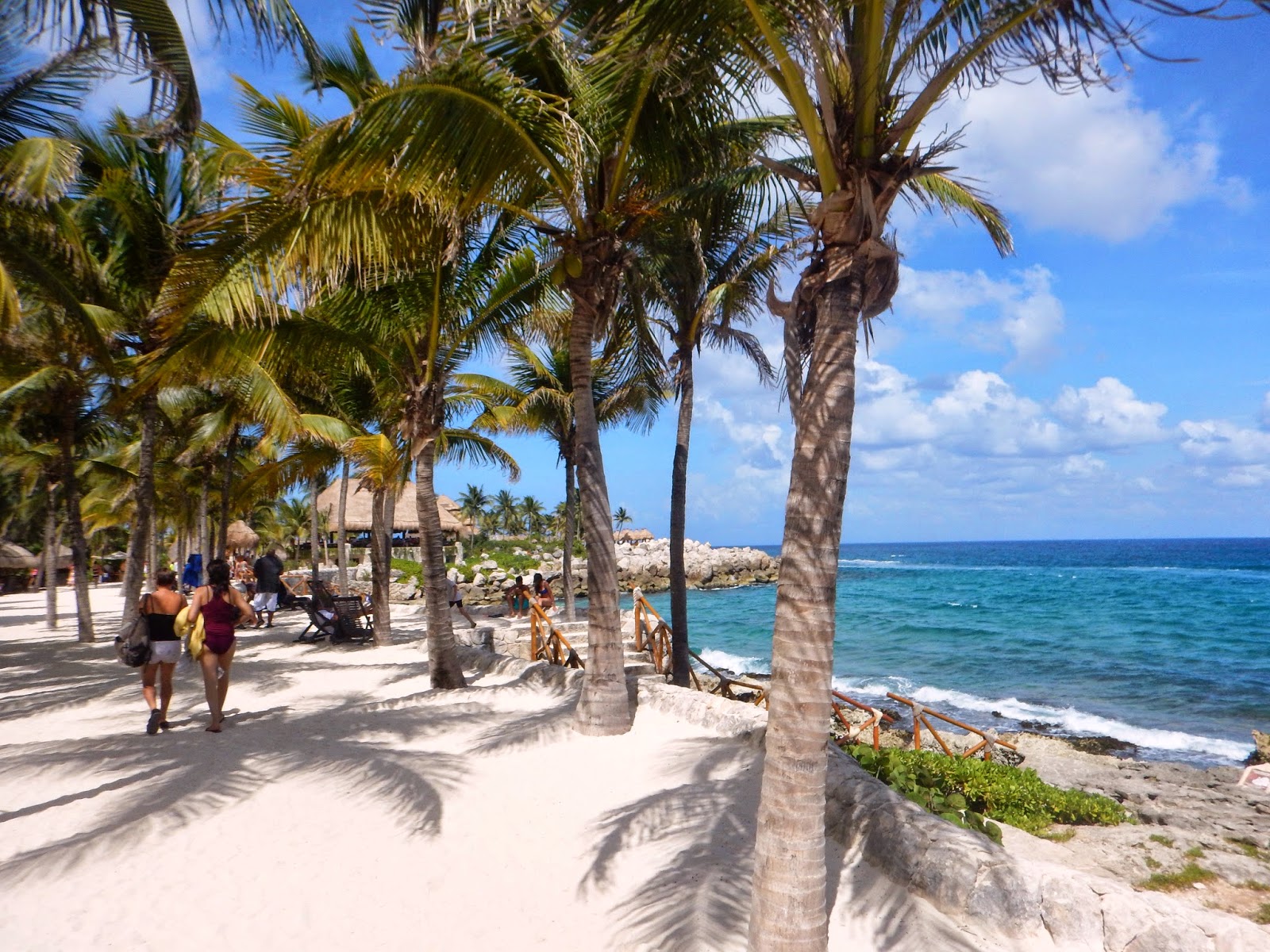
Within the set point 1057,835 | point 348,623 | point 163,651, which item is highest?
point 163,651

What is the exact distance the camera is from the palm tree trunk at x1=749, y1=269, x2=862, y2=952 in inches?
133

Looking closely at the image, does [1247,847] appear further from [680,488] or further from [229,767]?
[229,767]

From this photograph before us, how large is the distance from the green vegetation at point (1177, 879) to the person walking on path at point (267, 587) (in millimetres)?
15437

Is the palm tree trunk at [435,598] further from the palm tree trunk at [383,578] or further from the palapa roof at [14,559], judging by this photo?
the palapa roof at [14,559]

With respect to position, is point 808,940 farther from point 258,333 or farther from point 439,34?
point 258,333

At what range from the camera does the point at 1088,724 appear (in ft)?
56.7

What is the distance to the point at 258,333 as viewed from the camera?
856 cm

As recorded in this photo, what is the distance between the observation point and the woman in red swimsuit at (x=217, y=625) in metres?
6.84

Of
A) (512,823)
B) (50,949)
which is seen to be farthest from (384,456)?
(50,949)

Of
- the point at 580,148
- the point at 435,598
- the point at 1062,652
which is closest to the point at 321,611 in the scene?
the point at 435,598

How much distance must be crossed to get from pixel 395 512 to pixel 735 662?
13.2 m

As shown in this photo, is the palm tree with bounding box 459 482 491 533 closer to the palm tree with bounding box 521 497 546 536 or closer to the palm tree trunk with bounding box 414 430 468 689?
the palm tree with bounding box 521 497 546 536

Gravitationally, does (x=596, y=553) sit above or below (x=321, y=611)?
above

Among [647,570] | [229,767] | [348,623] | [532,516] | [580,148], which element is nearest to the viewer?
[580,148]
